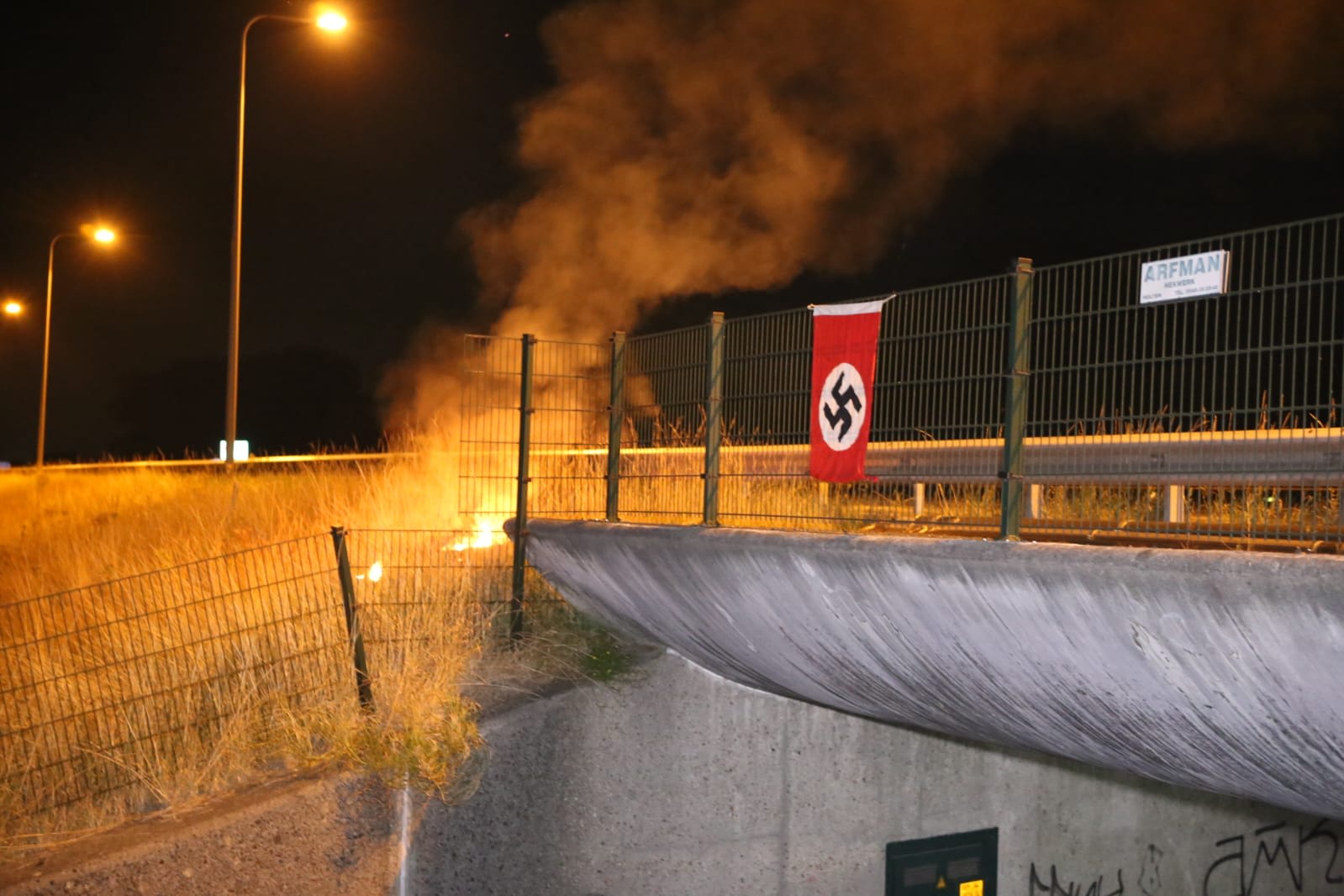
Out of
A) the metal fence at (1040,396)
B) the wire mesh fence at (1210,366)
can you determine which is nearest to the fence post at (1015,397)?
the metal fence at (1040,396)

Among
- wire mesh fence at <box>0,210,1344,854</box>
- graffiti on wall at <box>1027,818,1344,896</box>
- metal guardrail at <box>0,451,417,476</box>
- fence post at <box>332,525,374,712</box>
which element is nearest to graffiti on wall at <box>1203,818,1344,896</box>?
graffiti on wall at <box>1027,818,1344,896</box>

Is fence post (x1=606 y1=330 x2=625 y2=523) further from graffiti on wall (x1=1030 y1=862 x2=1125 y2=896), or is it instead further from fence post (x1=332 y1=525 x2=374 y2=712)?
graffiti on wall (x1=1030 y1=862 x2=1125 y2=896)

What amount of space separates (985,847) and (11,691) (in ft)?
21.9

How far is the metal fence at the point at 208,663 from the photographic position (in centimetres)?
786

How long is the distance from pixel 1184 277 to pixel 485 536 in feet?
20.6

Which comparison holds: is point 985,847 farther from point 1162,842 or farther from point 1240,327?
point 1240,327

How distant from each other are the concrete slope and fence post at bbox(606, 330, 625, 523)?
1.02 meters

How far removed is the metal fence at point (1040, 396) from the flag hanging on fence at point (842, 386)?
0.15m

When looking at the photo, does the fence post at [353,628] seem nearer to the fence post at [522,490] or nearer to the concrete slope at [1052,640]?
the fence post at [522,490]

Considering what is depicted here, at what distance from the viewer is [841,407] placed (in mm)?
6938

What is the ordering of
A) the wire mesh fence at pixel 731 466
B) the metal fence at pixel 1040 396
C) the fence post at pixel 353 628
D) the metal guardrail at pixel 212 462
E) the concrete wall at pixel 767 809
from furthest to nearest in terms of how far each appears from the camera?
the metal guardrail at pixel 212 462 → the fence post at pixel 353 628 → the concrete wall at pixel 767 809 → the wire mesh fence at pixel 731 466 → the metal fence at pixel 1040 396

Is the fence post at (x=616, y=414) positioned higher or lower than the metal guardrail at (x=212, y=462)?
higher

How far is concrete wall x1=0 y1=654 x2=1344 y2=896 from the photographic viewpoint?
23.7ft

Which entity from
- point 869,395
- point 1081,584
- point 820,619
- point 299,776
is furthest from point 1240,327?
point 299,776
